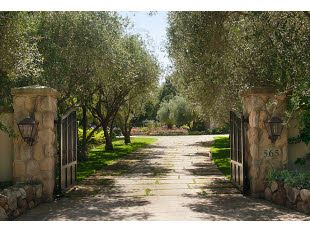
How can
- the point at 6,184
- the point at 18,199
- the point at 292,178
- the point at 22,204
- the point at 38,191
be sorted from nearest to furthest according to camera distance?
1. the point at 18,199
2. the point at 22,204
3. the point at 292,178
4. the point at 38,191
5. the point at 6,184

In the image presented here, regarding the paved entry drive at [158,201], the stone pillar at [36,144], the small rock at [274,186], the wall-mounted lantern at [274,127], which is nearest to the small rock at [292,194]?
the paved entry drive at [158,201]

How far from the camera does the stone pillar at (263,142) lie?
376 inches

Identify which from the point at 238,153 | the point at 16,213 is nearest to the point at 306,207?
the point at 238,153

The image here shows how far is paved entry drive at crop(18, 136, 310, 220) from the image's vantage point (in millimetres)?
7789

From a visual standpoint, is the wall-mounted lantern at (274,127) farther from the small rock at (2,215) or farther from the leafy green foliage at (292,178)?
the small rock at (2,215)

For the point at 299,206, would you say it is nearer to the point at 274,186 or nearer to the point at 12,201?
the point at 274,186

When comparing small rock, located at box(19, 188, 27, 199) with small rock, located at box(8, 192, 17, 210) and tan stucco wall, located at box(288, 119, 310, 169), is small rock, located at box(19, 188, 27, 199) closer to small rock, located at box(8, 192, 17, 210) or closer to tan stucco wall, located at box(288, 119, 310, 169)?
small rock, located at box(8, 192, 17, 210)

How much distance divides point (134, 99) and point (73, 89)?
11100 millimetres

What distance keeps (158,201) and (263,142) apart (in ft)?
8.52

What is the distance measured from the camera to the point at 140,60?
71.7ft

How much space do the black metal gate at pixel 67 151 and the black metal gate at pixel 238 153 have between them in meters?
4.02

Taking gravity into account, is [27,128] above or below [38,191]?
above

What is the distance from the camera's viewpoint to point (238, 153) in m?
10.7

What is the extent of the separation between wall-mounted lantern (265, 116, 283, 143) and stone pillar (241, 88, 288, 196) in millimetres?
171
